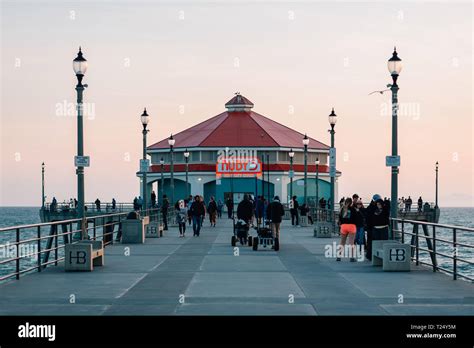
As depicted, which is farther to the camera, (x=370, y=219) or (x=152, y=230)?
(x=152, y=230)

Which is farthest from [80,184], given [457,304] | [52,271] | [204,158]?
[204,158]

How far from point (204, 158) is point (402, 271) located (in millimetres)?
82652

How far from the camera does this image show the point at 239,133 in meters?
107

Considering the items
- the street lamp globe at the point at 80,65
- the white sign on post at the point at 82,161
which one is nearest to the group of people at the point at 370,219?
the white sign on post at the point at 82,161

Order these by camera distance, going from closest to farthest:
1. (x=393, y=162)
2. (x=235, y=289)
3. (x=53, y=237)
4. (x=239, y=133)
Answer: (x=235, y=289) → (x=393, y=162) → (x=53, y=237) → (x=239, y=133)

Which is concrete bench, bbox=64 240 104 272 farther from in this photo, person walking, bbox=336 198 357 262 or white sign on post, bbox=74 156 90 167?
person walking, bbox=336 198 357 262

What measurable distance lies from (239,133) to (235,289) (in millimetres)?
90118

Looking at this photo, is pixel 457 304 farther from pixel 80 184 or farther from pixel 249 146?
pixel 249 146

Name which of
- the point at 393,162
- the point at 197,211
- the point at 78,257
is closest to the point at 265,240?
the point at 393,162

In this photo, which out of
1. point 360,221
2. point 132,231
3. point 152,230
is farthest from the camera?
point 152,230

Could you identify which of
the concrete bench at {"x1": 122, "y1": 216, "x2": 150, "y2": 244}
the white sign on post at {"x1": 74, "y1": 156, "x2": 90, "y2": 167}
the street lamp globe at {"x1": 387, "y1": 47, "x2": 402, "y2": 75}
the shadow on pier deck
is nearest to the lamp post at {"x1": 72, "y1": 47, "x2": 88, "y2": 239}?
the white sign on post at {"x1": 74, "y1": 156, "x2": 90, "y2": 167}

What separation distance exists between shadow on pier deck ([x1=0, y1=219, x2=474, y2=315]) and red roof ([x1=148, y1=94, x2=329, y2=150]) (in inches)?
3097

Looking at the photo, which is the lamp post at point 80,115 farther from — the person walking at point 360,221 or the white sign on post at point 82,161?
the person walking at point 360,221

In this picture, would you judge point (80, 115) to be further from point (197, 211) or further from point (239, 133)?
point (239, 133)
